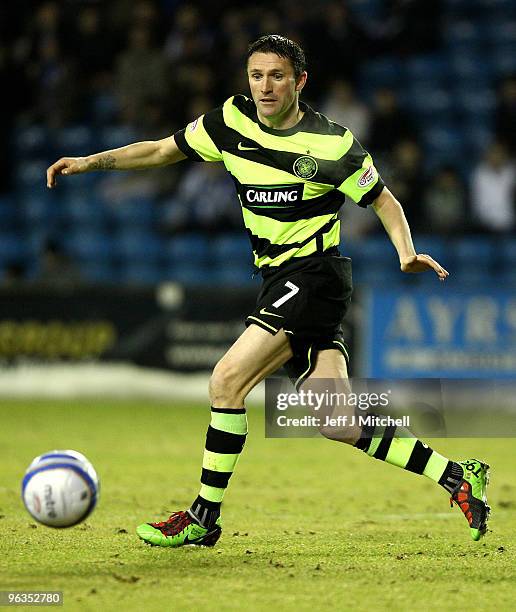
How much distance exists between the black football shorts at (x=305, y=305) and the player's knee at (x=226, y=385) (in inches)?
10.0

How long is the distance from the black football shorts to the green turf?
0.90m

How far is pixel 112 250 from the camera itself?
15156mm

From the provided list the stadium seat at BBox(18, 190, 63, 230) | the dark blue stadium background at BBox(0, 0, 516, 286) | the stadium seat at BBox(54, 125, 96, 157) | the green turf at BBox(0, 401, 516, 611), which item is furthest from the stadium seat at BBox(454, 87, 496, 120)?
the green turf at BBox(0, 401, 516, 611)

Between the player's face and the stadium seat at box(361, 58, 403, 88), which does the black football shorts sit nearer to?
the player's face

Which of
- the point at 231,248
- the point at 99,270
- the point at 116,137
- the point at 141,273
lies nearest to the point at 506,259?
the point at 231,248

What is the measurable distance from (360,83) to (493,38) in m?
1.84

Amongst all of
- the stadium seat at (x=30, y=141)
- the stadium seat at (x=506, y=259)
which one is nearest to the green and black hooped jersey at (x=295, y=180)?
the stadium seat at (x=506, y=259)

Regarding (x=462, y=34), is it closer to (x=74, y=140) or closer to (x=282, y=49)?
(x=74, y=140)

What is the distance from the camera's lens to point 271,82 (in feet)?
17.7

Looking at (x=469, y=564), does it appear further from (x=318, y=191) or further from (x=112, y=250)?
(x=112, y=250)

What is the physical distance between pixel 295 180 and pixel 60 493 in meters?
1.74

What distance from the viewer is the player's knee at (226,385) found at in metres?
5.31

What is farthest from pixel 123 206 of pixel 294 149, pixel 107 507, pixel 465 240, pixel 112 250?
pixel 294 149

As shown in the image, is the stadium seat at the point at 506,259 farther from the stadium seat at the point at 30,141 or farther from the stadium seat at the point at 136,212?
the stadium seat at the point at 30,141
